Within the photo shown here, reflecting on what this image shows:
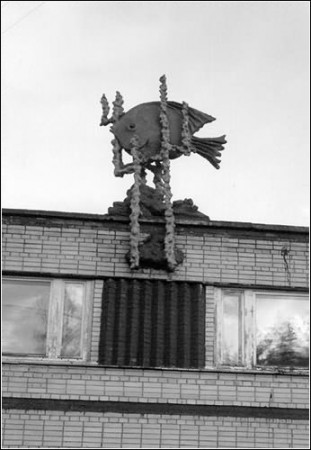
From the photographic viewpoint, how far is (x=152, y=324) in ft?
32.4

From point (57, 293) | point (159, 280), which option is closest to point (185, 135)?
point (159, 280)

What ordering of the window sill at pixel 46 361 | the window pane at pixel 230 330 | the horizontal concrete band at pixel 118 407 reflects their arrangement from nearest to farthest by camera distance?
the horizontal concrete band at pixel 118 407 < the window sill at pixel 46 361 < the window pane at pixel 230 330

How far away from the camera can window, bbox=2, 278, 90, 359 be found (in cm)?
980

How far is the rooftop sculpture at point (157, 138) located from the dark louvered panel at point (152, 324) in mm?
1223

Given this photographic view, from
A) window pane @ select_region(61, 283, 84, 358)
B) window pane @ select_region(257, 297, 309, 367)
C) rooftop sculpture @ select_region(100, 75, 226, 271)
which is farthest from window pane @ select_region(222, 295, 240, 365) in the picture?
window pane @ select_region(61, 283, 84, 358)

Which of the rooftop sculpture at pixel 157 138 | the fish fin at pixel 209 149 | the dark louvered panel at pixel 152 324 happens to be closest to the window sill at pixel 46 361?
the dark louvered panel at pixel 152 324

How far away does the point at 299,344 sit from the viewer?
1018 cm

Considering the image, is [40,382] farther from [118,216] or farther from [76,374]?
[118,216]

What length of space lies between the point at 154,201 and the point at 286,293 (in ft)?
6.72

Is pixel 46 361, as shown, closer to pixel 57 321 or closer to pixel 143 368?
pixel 57 321

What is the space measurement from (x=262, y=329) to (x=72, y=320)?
2368mm

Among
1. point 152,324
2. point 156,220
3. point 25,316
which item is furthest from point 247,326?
point 25,316

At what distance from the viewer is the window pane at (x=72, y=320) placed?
32.1 feet

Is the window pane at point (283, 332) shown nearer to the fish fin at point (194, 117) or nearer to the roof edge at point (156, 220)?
the roof edge at point (156, 220)
